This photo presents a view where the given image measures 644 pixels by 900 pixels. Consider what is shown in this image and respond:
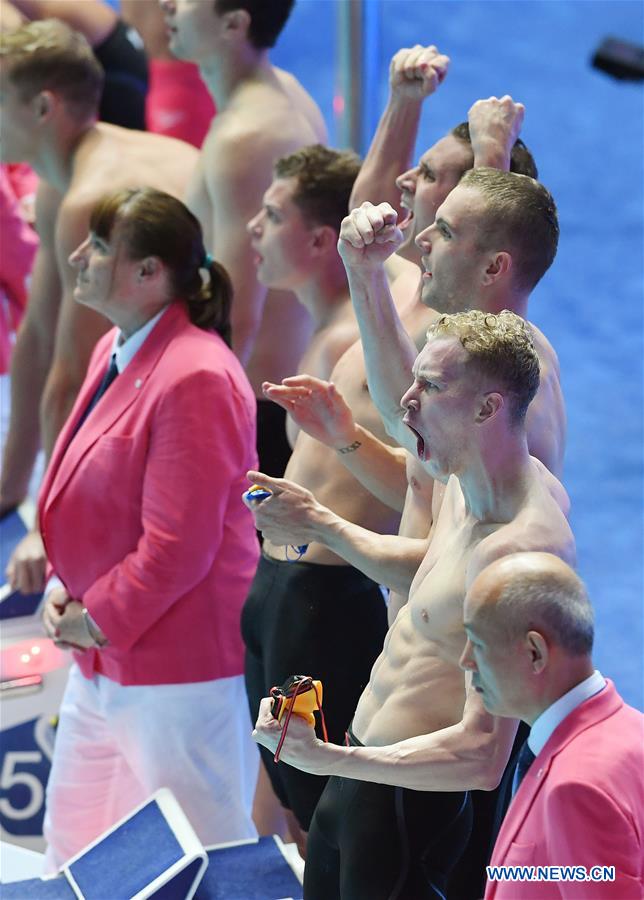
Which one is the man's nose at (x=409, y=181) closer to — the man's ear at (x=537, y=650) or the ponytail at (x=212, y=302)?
the ponytail at (x=212, y=302)

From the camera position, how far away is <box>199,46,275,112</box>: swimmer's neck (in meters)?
3.77

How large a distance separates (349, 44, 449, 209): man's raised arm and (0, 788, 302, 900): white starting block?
4.48ft

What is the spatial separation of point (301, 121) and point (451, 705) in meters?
2.15

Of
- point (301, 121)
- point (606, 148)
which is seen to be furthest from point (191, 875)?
point (606, 148)

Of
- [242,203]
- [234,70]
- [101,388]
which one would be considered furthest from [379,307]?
[234,70]

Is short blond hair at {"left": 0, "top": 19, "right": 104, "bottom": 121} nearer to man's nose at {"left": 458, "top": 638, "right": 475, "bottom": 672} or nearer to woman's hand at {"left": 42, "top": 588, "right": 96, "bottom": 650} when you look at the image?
woman's hand at {"left": 42, "top": 588, "right": 96, "bottom": 650}

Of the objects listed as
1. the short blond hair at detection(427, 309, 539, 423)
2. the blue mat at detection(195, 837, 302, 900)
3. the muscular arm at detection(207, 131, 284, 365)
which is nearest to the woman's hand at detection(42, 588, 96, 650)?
the blue mat at detection(195, 837, 302, 900)

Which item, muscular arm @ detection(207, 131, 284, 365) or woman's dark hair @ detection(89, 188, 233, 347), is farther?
muscular arm @ detection(207, 131, 284, 365)

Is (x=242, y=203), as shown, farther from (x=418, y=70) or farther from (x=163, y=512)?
(x=163, y=512)

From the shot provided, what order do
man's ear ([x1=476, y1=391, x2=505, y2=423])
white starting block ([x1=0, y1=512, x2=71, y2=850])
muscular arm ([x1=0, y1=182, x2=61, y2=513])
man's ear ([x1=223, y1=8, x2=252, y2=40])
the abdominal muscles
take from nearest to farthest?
man's ear ([x1=476, y1=391, x2=505, y2=423]) < the abdominal muscles < white starting block ([x1=0, y1=512, x2=71, y2=850]) < man's ear ([x1=223, y1=8, x2=252, y2=40]) < muscular arm ([x1=0, y1=182, x2=61, y2=513])

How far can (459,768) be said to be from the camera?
1832mm

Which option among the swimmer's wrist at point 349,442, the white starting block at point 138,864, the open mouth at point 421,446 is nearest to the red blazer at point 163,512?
the white starting block at point 138,864

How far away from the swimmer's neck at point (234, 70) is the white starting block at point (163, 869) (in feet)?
6.59

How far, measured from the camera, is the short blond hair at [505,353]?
5.86 ft
